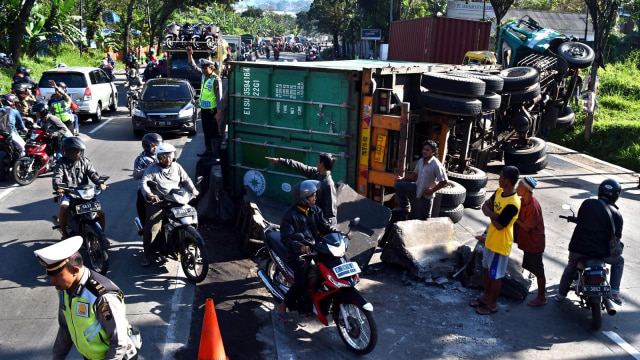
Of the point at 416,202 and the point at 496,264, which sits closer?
the point at 496,264

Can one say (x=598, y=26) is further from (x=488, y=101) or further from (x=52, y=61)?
(x=52, y=61)

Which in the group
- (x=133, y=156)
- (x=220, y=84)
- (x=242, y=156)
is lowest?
(x=133, y=156)

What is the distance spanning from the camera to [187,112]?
15.0 m

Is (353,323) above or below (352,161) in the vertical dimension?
below

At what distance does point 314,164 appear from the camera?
8.16 m

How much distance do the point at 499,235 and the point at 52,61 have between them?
30303 millimetres

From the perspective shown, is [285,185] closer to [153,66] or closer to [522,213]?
[522,213]

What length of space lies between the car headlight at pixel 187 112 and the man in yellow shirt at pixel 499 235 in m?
10.9

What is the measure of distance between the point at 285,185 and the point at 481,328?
13.0ft

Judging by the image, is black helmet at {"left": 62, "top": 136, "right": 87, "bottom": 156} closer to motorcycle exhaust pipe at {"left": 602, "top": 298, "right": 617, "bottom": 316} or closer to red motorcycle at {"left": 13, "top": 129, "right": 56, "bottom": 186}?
red motorcycle at {"left": 13, "top": 129, "right": 56, "bottom": 186}

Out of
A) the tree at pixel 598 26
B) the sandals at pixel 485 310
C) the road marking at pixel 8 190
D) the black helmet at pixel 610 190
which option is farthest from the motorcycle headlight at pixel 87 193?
the tree at pixel 598 26

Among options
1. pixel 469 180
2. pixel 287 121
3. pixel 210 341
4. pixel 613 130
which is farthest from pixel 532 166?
pixel 210 341

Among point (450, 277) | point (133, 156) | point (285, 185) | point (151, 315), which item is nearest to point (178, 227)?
point (151, 315)

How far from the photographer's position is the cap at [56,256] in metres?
3.07
